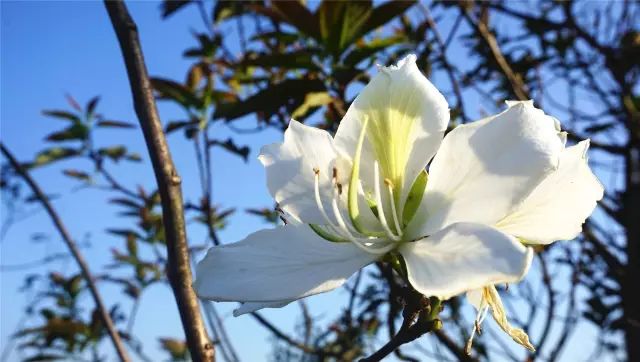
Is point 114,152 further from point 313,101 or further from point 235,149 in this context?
point 313,101

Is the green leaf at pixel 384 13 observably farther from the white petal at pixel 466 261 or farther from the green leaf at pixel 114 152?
the green leaf at pixel 114 152

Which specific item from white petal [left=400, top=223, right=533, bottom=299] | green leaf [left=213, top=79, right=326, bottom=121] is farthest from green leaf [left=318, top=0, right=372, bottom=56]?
white petal [left=400, top=223, right=533, bottom=299]

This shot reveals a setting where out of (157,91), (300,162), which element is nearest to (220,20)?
(157,91)

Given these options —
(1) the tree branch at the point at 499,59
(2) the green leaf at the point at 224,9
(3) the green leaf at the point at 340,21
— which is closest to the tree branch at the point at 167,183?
(3) the green leaf at the point at 340,21

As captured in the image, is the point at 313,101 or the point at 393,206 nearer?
the point at 393,206

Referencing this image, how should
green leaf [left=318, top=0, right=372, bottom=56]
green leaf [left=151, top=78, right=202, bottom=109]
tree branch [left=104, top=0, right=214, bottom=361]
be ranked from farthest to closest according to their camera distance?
green leaf [left=151, top=78, right=202, bottom=109], green leaf [left=318, top=0, right=372, bottom=56], tree branch [left=104, top=0, right=214, bottom=361]

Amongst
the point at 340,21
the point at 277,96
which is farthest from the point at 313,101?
the point at 340,21

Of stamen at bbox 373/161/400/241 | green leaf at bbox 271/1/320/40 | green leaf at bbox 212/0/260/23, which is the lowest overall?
stamen at bbox 373/161/400/241

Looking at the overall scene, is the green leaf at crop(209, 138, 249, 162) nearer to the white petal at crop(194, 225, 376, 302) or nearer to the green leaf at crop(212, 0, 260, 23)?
the green leaf at crop(212, 0, 260, 23)
